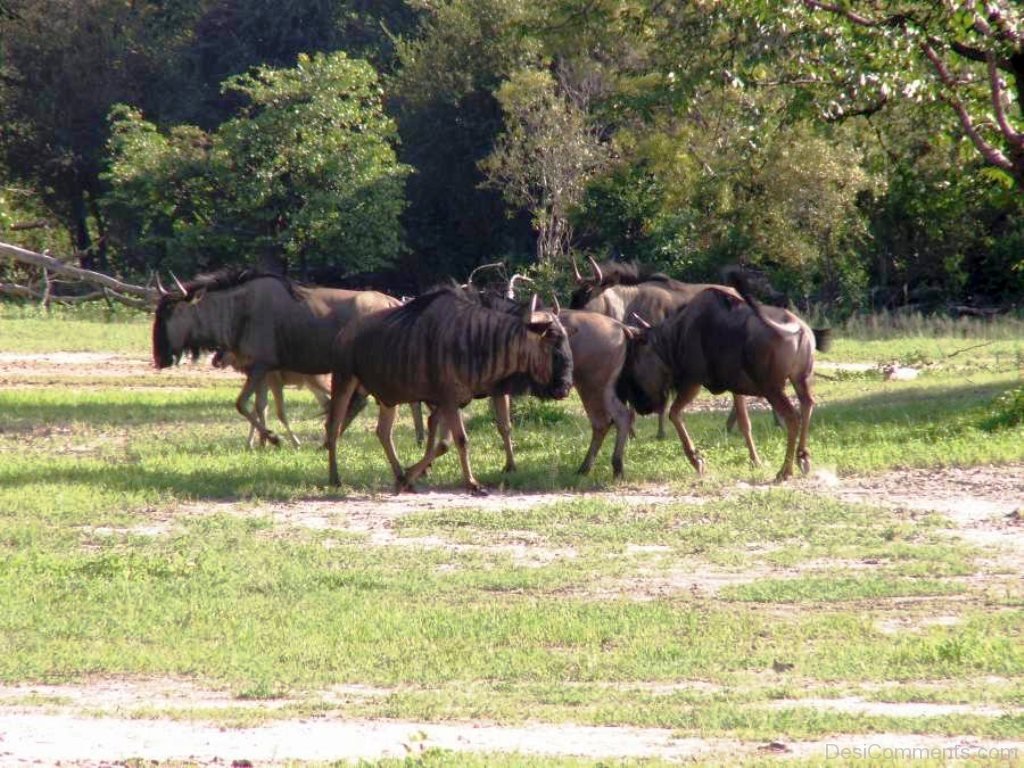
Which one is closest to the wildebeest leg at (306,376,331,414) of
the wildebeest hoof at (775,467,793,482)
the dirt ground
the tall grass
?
the wildebeest hoof at (775,467,793,482)

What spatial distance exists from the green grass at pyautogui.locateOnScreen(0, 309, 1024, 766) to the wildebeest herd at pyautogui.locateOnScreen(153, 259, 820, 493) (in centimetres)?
53

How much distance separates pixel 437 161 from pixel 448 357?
2603 centimetres

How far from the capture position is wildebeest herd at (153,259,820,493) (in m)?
14.0

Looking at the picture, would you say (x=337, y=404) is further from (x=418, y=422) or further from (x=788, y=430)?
(x=788, y=430)

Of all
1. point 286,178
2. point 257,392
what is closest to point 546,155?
point 286,178

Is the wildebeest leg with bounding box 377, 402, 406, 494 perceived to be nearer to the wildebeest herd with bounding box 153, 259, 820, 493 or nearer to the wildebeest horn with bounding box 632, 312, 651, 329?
the wildebeest herd with bounding box 153, 259, 820, 493

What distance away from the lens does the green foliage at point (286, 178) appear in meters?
34.9

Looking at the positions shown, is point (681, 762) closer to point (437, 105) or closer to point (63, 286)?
point (437, 105)

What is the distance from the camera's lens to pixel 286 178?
3569 cm

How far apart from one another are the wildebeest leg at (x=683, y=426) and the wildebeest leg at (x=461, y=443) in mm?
1877

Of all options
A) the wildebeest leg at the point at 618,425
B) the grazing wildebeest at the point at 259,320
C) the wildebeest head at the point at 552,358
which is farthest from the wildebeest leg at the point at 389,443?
the grazing wildebeest at the point at 259,320

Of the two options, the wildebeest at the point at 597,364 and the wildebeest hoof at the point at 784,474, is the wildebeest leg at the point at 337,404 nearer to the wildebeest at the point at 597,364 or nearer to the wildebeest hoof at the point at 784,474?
the wildebeest at the point at 597,364

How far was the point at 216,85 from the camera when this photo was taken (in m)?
43.0

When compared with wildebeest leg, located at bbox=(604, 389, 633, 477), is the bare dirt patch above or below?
below
